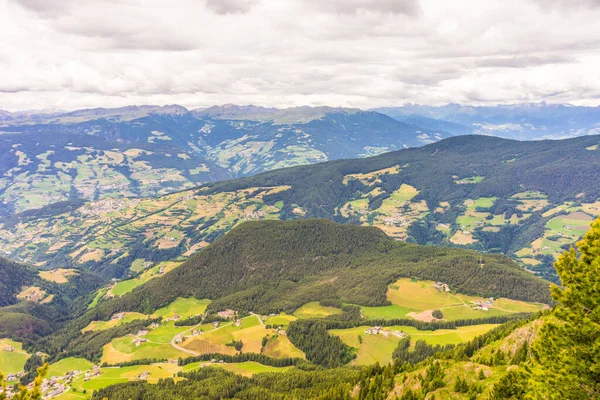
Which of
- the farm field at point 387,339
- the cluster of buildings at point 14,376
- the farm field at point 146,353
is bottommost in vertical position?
the cluster of buildings at point 14,376

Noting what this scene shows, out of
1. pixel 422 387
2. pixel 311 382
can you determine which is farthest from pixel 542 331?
pixel 311 382

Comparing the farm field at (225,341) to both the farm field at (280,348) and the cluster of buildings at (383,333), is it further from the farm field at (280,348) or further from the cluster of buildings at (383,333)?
the cluster of buildings at (383,333)

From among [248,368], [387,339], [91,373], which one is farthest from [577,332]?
[91,373]

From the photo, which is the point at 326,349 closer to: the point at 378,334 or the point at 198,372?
the point at 378,334

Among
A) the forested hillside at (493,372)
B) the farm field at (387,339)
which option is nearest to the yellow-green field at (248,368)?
the forested hillside at (493,372)

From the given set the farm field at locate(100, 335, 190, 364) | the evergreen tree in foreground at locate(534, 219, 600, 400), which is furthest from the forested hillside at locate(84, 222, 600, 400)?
the farm field at locate(100, 335, 190, 364)

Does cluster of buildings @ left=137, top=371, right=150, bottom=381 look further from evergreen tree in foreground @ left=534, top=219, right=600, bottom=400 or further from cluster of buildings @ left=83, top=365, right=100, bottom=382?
evergreen tree in foreground @ left=534, top=219, right=600, bottom=400
